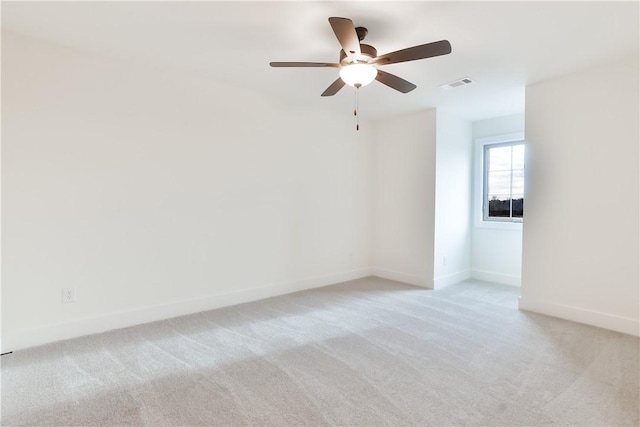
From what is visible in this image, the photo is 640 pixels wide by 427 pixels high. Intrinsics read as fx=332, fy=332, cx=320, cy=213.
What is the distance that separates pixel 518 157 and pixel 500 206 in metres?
0.71

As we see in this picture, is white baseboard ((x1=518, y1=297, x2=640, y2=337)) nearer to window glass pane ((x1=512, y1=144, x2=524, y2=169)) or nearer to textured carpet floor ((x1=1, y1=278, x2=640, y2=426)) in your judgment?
textured carpet floor ((x1=1, y1=278, x2=640, y2=426))

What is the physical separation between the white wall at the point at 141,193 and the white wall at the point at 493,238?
2.26 meters

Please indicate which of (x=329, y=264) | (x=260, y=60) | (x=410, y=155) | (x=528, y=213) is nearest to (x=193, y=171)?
(x=260, y=60)

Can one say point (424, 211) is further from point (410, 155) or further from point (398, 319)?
point (398, 319)

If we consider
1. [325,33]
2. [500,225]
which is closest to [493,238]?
[500,225]

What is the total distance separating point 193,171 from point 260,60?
4.11 ft

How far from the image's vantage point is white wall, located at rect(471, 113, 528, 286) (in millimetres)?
4477

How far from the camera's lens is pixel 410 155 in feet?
15.1

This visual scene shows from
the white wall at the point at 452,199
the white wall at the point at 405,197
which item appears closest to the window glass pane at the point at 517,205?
the white wall at the point at 452,199

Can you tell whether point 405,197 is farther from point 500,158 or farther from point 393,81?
point 393,81

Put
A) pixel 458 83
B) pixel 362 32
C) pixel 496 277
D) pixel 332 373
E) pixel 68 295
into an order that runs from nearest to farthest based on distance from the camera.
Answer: pixel 332 373
pixel 362 32
pixel 68 295
pixel 458 83
pixel 496 277

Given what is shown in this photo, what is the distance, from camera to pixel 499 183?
473cm

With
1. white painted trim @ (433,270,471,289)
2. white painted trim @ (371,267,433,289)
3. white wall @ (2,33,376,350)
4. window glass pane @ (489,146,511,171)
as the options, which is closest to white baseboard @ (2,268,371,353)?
white wall @ (2,33,376,350)

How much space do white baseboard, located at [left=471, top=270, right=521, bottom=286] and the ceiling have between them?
2550mm
